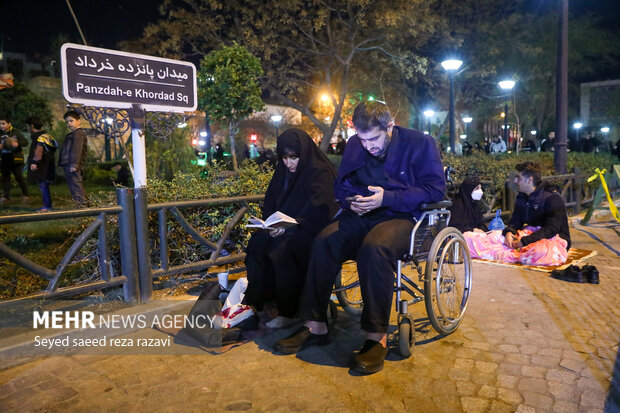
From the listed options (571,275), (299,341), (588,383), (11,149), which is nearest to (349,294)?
(299,341)

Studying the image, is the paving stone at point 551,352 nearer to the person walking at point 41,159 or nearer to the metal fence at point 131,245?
the metal fence at point 131,245

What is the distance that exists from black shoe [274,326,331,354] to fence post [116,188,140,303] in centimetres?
153

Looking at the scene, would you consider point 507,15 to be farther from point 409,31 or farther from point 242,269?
point 242,269

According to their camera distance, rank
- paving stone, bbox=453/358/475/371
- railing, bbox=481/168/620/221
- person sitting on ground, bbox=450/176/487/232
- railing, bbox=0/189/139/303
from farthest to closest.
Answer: railing, bbox=481/168/620/221, person sitting on ground, bbox=450/176/487/232, railing, bbox=0/189/139/303, paving stone, bbox=453/358/475/371

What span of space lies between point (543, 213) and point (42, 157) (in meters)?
7.98

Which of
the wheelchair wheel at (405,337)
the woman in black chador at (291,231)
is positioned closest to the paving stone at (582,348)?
the wheelchair wheel at (405,337)

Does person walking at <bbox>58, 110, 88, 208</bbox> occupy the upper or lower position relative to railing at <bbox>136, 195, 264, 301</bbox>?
upper

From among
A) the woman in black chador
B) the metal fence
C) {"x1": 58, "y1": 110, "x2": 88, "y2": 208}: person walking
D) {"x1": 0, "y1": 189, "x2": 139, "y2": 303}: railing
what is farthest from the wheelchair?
{"x1": 58, "y1": 110, "x2": 88, "y2": 208}: person walking

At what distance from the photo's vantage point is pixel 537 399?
2777 mm

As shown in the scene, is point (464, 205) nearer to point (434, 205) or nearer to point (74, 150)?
point (434, 205)

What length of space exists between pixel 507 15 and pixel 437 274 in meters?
24.8

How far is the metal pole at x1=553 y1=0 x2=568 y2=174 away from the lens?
963 centimetres

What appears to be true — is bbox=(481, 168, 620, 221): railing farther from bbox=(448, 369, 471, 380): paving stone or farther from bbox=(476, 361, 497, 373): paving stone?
bbox=(448, 369, 471, 380): paving stone

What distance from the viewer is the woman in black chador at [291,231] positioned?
3.84 m
